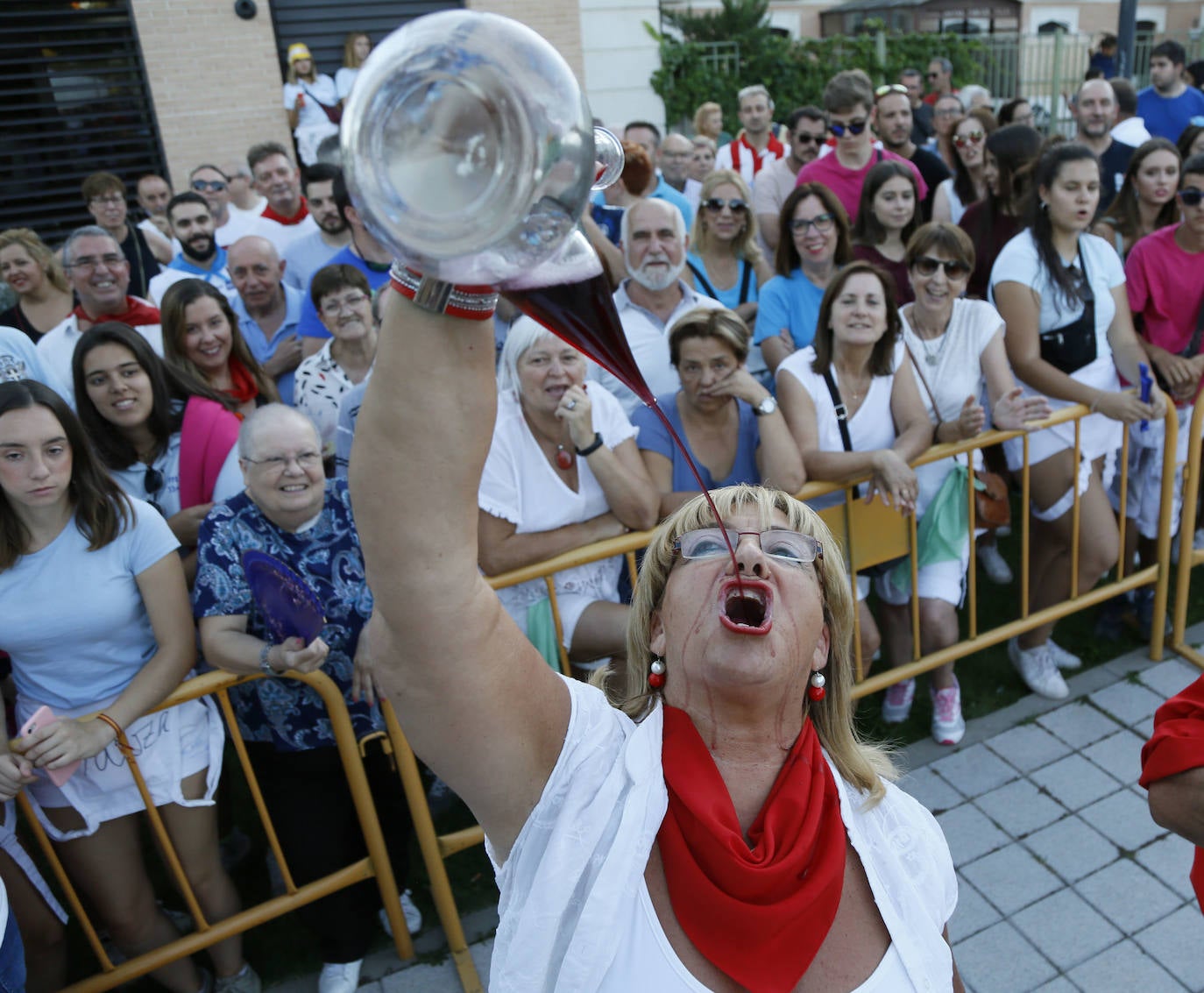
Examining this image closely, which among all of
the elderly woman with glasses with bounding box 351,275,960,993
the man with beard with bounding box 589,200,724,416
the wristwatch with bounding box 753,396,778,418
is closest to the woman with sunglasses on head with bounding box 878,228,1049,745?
the wristwatch with bounding box 753,396,778,418

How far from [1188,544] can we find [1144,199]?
2.15 m

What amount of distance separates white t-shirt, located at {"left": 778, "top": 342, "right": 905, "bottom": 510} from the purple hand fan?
1993mm

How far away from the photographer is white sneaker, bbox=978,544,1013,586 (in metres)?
5.28

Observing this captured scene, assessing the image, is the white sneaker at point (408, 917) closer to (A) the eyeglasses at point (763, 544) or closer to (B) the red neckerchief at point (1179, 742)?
(A) the eyeglasses at point (763, 544)

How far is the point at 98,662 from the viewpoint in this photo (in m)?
2.90

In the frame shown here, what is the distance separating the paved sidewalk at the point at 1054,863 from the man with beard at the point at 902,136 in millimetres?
4170

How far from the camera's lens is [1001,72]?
60.6 ft

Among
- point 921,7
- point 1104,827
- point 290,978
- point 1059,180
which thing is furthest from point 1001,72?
point 290,978

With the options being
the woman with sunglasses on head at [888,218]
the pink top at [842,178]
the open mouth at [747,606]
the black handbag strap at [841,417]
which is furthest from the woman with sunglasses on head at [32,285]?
the open mouth at [747,606]

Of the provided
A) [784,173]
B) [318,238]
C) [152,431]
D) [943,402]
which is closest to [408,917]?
[152,431]

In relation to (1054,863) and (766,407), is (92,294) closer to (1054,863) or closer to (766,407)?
(766,407)

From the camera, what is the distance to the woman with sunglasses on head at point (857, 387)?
388 centimetres

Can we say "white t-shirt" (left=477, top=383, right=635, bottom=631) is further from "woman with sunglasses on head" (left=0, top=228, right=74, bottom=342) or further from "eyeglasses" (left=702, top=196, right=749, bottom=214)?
"woman with sunglasses on head" (left=0, top=228, right=74, bottom=342)

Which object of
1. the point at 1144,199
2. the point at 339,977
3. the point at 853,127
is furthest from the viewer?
the point at 853,127
